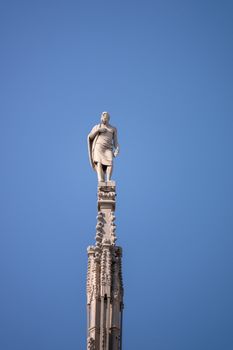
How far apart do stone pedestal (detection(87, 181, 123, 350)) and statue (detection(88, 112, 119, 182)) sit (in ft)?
11.2

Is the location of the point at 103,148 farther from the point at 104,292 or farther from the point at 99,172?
the point at 104,292

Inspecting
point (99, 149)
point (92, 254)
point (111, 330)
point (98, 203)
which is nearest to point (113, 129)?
point (99, 149)

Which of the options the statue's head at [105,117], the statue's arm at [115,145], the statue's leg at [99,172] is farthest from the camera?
the statue's head at [105,117]

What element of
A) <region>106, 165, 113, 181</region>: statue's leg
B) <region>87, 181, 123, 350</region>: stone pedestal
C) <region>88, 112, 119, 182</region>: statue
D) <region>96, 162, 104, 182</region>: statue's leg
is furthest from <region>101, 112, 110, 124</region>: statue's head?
<region>87, 181, 123, 350</region>: stone pedestal

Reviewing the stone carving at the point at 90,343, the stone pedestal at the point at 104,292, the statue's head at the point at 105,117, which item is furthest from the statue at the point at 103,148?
the stone carving at the point at 90,343

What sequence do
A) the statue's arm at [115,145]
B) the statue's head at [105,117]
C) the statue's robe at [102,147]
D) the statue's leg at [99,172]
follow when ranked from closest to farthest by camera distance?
1. the statue's leg at [99,172]
2. the statue's robe at [102,147]
3. the statue's arm at [115,145]
4. the statue's head at [105,117]

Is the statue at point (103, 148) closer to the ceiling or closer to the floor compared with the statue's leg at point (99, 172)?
closer to the ceiling

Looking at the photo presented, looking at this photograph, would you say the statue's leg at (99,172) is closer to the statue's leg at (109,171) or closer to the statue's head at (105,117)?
the statue's leg at (109,171)

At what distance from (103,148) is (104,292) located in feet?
24.7

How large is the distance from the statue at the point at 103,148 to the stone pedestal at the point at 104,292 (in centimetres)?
342

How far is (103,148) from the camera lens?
151 feet

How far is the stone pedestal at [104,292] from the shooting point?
39.9 m

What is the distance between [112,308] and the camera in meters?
40.6

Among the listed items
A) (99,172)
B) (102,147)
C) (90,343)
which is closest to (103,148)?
(102,147)
